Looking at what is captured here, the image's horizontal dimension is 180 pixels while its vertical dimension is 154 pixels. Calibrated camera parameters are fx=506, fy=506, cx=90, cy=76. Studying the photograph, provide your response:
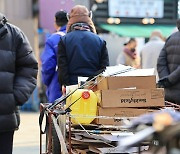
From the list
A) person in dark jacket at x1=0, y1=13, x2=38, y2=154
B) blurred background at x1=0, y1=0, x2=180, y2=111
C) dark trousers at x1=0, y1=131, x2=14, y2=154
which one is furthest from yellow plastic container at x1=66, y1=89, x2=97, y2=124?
blurred background at x1=0, y1=0, x2=180, y2=111

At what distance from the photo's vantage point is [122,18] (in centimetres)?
1833

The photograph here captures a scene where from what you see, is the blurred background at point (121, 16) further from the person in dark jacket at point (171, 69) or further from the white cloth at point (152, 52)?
the person in dark jacket at point (171, 69)

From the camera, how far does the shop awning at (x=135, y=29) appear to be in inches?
683

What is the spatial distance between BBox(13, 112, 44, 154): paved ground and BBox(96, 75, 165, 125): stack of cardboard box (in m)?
3.12

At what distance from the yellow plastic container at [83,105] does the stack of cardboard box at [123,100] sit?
0.07 meters

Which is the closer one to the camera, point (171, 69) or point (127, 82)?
point (127, 82)

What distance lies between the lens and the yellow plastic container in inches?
165

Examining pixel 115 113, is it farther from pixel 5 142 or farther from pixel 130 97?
pixel 5 142

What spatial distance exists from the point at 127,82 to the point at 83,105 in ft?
1.56

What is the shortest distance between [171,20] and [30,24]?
617 centimetres

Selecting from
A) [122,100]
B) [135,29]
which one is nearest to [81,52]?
[122,100]

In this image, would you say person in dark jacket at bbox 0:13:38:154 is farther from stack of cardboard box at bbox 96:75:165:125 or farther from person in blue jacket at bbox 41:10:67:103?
person in blue jacket at bbox 41:10:67:103

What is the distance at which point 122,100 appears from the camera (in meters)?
4.28

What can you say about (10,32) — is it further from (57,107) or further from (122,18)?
(122,18)
